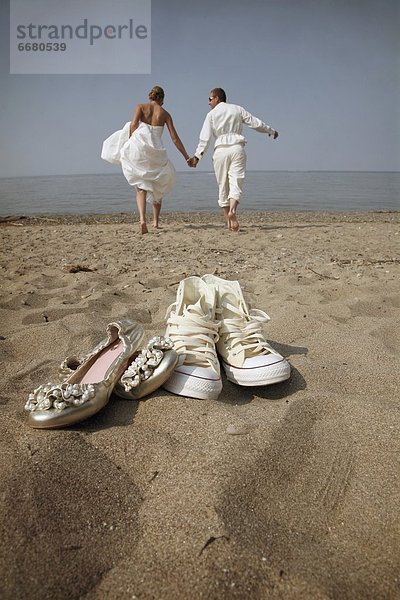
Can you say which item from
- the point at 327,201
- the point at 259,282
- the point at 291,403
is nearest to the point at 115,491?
the point at 291,403

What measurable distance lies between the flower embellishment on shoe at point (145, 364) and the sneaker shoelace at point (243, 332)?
33cm

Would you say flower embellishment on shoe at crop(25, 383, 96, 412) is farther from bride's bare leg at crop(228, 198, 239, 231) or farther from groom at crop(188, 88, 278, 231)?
groom at crop(188, 88, 278, 231)

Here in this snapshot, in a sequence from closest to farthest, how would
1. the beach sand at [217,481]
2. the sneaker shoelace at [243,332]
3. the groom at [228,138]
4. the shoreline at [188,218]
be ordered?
the beach sand at [217,481] → the sneaker shoelace at [243,332] → the groom at [228,138] → the shoreline at [188,218]

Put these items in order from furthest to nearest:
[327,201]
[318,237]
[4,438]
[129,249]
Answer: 1. [327,201]
2. [318,237]
3. [129,249]
4. [4,438]

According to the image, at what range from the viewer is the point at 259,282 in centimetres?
307

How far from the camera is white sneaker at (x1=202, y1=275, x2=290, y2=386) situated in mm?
1550

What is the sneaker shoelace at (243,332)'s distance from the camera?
5.48 ft

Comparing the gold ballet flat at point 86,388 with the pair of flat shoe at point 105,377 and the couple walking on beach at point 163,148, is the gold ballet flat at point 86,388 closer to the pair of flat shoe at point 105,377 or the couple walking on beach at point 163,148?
the pair of flat shoe at point 105,377

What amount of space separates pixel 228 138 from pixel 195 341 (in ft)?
16.1

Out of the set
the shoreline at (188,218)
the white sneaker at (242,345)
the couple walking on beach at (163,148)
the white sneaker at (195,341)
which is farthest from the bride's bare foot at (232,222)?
the white sneaker at (195,341)

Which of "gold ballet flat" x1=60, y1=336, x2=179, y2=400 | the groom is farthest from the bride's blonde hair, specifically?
"gold ballet flat" x1=60, y1=336, x2=179, y2=400

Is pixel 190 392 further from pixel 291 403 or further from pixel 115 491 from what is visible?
pixel 115 491

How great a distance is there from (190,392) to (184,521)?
508 mm

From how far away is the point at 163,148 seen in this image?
5.86 meters
